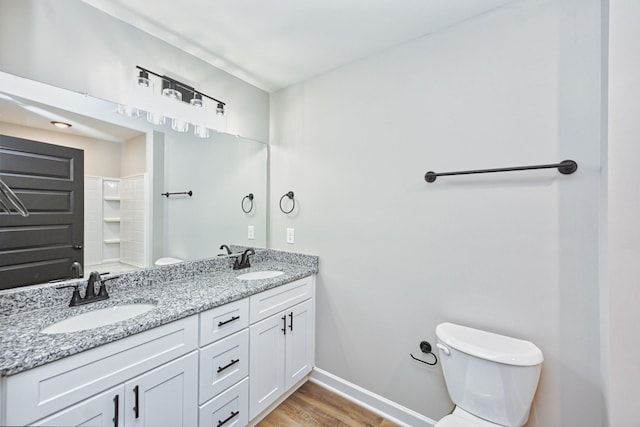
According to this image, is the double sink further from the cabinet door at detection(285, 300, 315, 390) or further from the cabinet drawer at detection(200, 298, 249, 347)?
the cabinet door at detection(285, 300, 315, 390)

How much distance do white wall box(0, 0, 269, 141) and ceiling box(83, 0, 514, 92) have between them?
75 millimetres

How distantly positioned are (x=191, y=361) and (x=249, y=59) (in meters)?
1.92

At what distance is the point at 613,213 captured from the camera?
3.42 feet

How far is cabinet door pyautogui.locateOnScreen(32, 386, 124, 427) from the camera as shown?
35.8 inches

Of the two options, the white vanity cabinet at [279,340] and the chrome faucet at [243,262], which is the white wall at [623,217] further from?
the chrome faucet at [243,262]

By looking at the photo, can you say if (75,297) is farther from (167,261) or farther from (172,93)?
(172,93)

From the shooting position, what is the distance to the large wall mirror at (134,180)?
1271 millimetres

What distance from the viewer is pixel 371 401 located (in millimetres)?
1846

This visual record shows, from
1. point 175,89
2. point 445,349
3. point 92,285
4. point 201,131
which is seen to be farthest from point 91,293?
point 445,349

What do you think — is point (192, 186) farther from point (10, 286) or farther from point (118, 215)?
point (10, 286)

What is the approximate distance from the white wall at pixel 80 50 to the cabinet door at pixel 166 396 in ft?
4.78

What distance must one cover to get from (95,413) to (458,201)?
1860mm

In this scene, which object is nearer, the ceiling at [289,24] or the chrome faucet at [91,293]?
the chrome faucet at [91,293]

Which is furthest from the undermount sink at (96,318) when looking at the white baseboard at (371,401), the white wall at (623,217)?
the white wall at (623,217)
